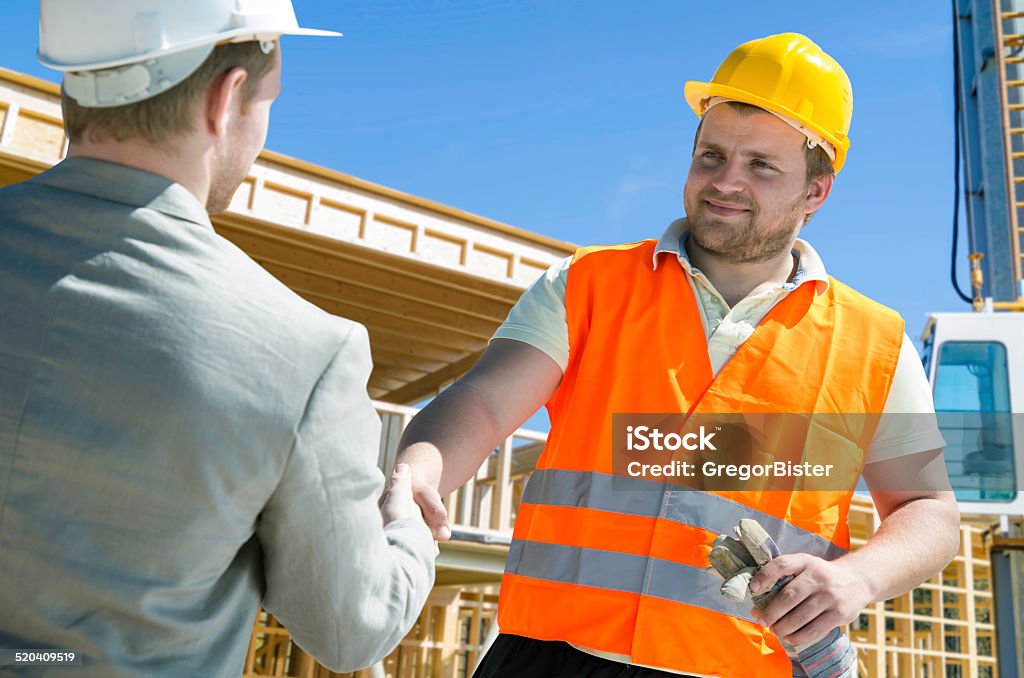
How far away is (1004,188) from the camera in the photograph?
493 inches

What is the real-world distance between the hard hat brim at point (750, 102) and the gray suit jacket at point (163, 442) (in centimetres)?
178

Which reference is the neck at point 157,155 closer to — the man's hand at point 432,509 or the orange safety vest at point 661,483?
the man's hand at point 432,509

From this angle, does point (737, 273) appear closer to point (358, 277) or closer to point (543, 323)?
point (543, 323)

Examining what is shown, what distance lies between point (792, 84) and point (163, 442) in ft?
7.02

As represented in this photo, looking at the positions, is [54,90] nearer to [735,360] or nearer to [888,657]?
[735,360]

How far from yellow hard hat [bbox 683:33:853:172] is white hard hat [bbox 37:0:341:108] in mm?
1724

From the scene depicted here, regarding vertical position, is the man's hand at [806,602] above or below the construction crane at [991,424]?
below

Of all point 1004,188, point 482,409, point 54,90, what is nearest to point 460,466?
point 482,409

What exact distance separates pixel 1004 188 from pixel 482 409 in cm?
1213

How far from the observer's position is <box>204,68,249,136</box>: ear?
1.38 metres

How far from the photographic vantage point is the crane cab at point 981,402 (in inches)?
362

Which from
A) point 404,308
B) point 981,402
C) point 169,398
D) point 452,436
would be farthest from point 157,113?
point 404,308

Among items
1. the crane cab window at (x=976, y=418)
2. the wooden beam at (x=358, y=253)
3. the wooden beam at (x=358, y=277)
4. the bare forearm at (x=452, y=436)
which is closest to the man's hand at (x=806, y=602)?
the bare forearm at (x=452, y=436)

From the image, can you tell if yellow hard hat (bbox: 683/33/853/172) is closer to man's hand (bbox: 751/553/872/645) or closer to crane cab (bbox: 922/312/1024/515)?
man's hand (bbox: 751/553/872/645)
